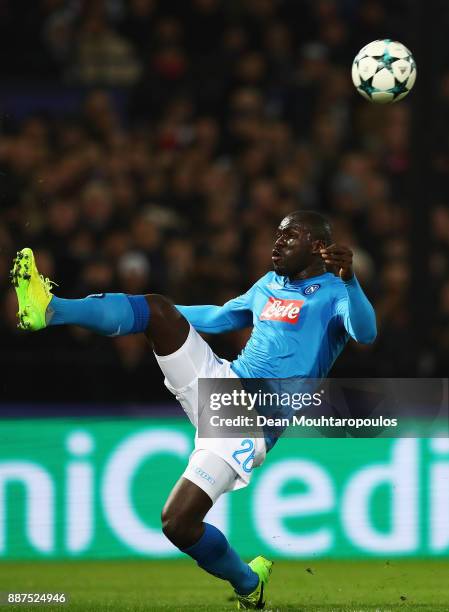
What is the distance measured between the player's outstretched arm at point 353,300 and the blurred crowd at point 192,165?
8.81 ft

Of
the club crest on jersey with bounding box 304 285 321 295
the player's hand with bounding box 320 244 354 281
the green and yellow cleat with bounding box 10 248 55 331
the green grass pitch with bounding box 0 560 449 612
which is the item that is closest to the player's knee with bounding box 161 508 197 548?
the green grass pitch with bounding box 0 560 449 612

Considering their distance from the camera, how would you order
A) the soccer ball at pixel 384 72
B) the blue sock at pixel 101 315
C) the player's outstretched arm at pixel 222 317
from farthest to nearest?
the soccer ball at pixel 384 72 < the player's outstretched arm at pixel 222 317 < the blue sock at pixel 101 315

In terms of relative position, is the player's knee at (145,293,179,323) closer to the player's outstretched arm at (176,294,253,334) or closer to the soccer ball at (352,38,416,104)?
the player's outstretched arm at (176,294,253,334)

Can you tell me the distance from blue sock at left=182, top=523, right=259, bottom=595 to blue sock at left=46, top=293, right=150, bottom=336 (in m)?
0.96

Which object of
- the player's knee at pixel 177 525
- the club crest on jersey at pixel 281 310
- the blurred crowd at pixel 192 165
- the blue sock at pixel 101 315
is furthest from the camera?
the blurred crowd at pixel 192 165

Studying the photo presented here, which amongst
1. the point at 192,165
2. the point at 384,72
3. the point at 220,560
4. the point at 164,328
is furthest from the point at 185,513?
the point at 192,165

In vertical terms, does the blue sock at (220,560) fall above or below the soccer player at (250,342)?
below

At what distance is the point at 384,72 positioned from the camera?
697 cm

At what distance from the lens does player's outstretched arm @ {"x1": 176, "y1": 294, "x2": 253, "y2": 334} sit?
635cm

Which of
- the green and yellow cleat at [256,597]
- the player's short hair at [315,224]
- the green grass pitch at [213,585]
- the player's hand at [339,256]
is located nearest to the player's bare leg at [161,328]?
the green and yellow cleat at [256,597]

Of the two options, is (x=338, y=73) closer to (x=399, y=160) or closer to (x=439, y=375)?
(x=399, y=160)

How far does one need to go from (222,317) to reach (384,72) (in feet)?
5.47

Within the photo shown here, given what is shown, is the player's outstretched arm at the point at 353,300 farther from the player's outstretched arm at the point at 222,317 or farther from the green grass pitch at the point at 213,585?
the green grass pitch at the point at 213,585

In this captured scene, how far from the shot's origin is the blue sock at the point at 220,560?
5805mm
